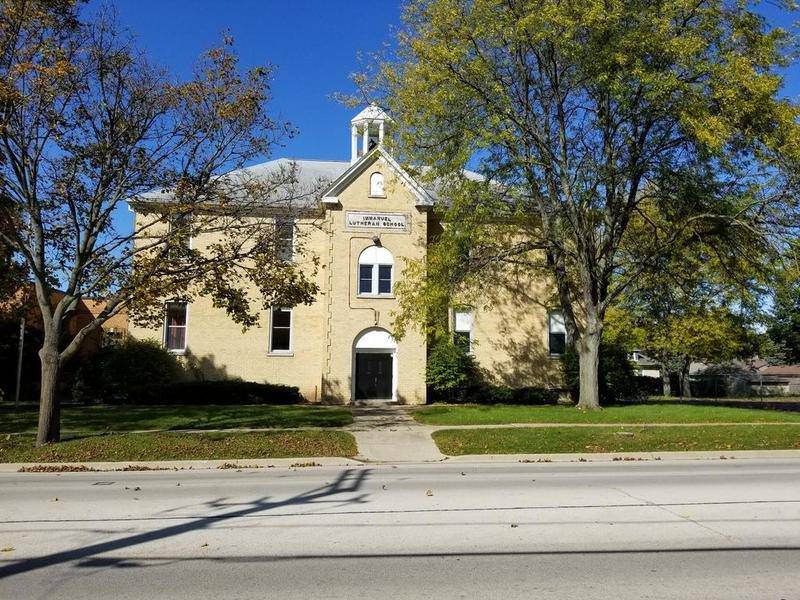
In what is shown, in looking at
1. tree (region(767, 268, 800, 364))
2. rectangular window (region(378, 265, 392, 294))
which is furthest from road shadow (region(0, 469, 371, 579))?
tree (region(767, 268, 800, 364))

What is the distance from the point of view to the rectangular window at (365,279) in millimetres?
27750

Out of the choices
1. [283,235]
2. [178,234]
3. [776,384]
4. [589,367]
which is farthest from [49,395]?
[776,384]

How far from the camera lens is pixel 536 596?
5047 millimetres

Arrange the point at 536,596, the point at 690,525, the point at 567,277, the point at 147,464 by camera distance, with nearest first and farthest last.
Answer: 1. the point at 536,596
2. the point at 690,525
3. the point at 147,464
4. the point at 567,277

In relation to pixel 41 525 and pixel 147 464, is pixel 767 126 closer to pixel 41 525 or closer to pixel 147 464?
pixel 147 464

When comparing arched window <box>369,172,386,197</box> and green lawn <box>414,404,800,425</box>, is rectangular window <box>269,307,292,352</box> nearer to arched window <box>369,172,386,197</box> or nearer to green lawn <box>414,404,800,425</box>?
arched window <box>369,172,386,197</box>

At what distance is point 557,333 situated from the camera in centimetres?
3002

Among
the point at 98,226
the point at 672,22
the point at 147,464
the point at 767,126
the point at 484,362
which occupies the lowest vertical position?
the point at 147,464

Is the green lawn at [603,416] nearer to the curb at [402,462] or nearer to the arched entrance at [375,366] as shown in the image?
the curb at [402,462]

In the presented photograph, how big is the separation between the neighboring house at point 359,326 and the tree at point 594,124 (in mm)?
5021

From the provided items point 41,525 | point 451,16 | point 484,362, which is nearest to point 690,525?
point 41,525

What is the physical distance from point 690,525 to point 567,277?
694 inches

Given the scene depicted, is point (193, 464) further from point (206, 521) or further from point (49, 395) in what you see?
point (206, 521)

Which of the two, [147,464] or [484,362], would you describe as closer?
[147,464]
